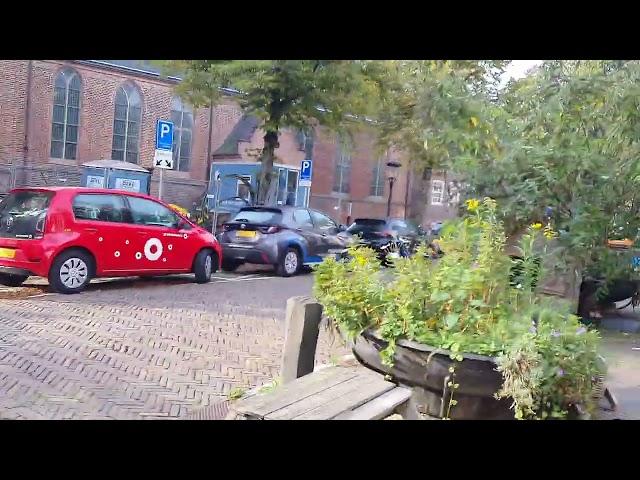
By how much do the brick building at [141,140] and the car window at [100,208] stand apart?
13683mm

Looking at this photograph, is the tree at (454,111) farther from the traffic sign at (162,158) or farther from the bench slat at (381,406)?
the traffic sign at (162,158)

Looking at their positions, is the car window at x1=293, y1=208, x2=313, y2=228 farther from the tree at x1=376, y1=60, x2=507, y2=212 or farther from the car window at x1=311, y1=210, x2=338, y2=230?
the tree at x1=376, y1=60, x2=507, y2=212

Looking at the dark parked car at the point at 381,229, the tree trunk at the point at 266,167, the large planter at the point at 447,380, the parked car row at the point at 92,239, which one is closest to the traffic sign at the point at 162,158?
the parked car row at the point at 92,239

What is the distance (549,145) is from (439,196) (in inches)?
91.6

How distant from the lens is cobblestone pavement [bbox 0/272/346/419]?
14.9ft

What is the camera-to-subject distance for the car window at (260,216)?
12641 mm

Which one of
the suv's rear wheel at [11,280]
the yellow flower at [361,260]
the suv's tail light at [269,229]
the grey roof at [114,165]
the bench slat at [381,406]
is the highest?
the grey roof at [114,165]

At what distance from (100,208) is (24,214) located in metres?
0.98

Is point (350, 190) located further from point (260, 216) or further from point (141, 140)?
point (260, 216)

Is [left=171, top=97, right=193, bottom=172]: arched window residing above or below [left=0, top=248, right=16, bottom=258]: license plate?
above

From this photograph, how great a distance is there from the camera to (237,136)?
30203mm

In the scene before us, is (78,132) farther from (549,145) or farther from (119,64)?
(549,145)

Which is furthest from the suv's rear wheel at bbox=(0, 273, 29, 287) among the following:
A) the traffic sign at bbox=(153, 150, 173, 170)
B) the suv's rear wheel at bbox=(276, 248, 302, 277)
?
the suv's rear wheel at bbox=(276, 248, 302, 277)

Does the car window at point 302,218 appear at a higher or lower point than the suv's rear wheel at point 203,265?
higher
